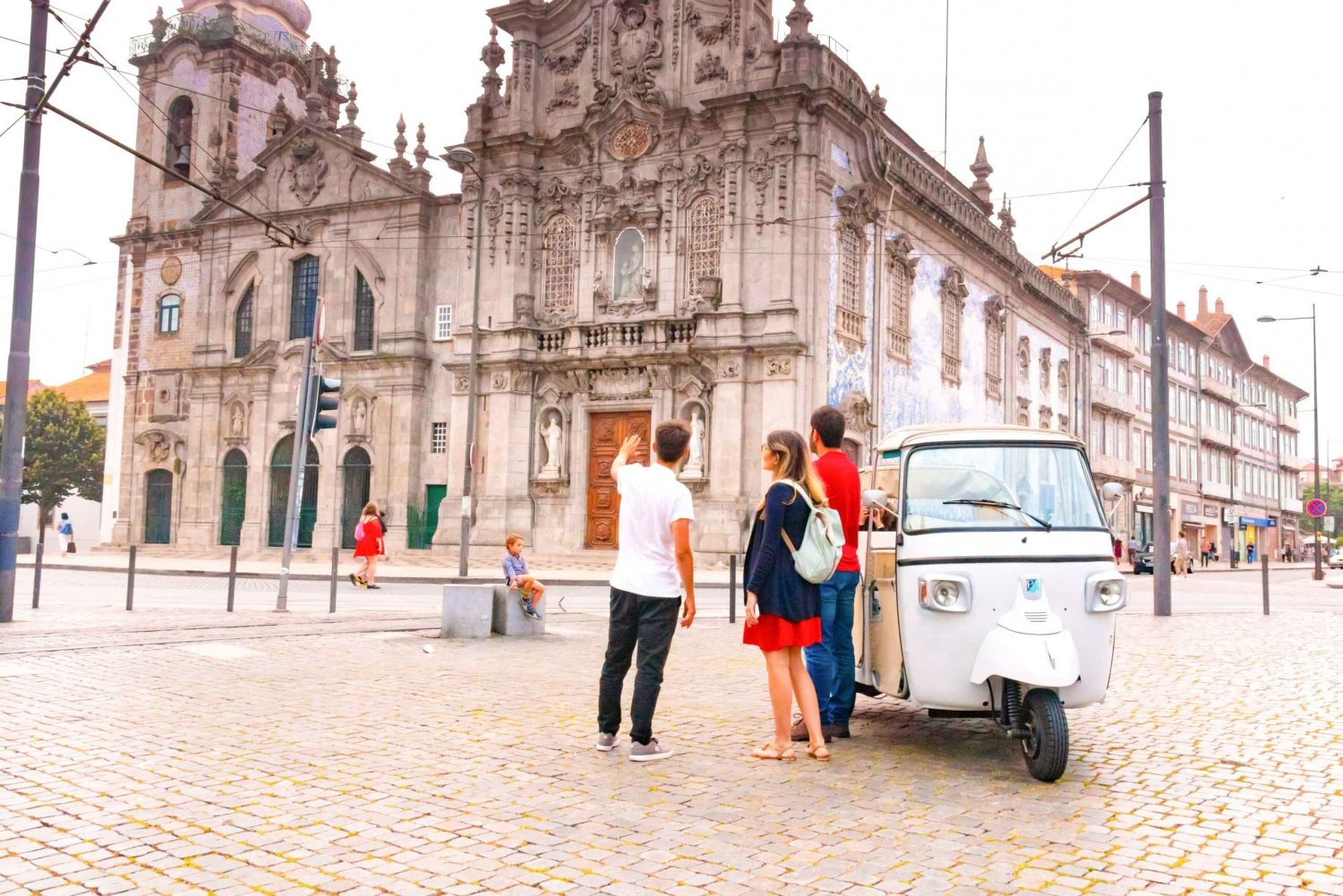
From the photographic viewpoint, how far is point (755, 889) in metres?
4.23

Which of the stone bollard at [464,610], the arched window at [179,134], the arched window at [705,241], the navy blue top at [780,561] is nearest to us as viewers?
the navy blue top at [780,561]

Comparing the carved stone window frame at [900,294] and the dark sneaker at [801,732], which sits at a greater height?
the carved stone window frame at [900,294]

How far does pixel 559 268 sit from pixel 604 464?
5.97m

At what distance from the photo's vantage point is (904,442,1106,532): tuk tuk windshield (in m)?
6.74

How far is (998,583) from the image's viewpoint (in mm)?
6395

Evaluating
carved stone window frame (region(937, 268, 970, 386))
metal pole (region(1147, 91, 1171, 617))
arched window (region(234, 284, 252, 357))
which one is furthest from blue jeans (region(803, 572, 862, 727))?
arched window (region(234, 284, 252, 357))

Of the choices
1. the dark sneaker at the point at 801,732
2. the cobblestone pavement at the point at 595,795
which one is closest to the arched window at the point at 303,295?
the cobblestone pavement at the point at 595,795

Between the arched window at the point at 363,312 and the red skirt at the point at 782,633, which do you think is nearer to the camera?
the red skirt at the point at 782,633

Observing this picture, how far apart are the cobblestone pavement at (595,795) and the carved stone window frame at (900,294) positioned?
2619 centimetres

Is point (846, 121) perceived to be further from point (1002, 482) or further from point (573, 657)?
point (1002, 482)

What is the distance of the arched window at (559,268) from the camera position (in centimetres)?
3362

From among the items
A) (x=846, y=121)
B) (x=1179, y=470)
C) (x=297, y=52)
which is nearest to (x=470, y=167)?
(x=846, y=121)

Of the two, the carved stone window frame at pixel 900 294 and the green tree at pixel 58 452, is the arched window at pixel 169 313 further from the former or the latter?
the carved stone window frame at pixel 900 294

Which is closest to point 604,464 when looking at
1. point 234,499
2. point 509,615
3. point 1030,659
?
point 234,499
